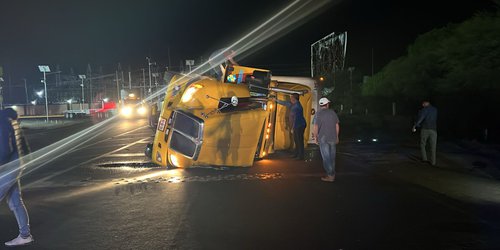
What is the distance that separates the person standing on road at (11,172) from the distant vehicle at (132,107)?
132ft

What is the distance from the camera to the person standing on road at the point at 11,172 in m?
5.36

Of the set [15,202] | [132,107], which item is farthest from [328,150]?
[132,107]

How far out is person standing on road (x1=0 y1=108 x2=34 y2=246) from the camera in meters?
5.36

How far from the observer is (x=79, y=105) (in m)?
65.7

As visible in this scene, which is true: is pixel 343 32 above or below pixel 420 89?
above

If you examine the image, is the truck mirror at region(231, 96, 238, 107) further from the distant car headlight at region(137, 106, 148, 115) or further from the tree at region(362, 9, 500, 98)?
the distant car headlight at region(137, 106, 148, 115)

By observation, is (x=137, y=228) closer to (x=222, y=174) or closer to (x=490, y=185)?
(x=222, y=174)

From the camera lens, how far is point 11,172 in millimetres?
5402

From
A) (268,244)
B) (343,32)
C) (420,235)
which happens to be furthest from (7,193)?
(343,32)

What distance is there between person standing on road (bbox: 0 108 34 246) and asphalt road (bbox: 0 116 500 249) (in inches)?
10.7

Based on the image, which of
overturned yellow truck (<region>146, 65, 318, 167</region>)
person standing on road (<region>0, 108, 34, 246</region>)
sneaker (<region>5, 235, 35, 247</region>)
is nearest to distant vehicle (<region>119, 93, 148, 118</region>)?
overturned yellow truck (<region>146, 65, 318, 167</region>)

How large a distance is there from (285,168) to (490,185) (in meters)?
4.33

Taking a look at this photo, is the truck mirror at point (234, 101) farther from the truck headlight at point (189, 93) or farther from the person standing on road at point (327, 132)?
the person standing on road at point (327, 132)

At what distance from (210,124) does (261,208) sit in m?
3.19
